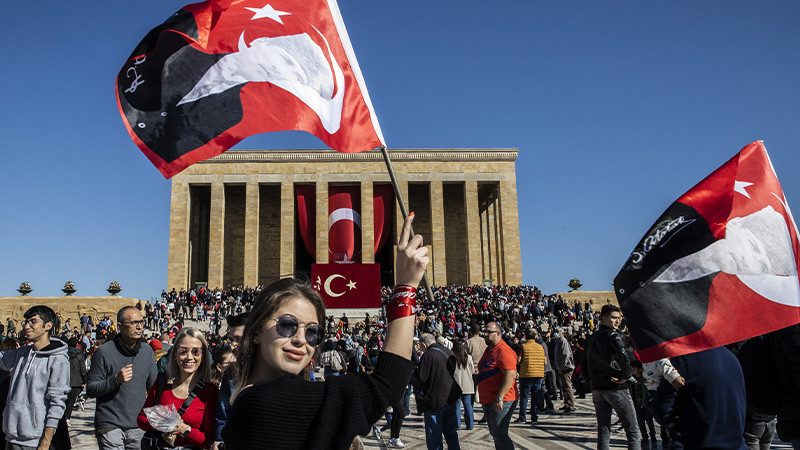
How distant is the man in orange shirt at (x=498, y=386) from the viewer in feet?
17.0

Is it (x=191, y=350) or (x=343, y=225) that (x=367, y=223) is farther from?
(x=191, y=350)

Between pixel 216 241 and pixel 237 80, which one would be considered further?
pixel 216 241

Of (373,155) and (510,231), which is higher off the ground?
(373,155)

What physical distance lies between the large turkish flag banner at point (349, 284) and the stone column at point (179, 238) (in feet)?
58.2

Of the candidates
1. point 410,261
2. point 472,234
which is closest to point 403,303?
point 410,261

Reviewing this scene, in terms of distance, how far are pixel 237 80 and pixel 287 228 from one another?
107ft

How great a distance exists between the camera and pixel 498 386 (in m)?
5.61

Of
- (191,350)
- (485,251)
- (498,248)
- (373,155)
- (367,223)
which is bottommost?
(191,350)

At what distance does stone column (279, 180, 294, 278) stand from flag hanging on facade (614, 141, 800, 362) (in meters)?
32.3

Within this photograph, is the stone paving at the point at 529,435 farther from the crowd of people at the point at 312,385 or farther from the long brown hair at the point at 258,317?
the long brown hair at the point at 258,317

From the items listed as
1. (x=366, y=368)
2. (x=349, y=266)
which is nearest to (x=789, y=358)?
(x=366, y=368)

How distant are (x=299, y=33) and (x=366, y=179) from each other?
32.8m

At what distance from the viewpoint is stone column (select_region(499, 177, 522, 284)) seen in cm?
3544

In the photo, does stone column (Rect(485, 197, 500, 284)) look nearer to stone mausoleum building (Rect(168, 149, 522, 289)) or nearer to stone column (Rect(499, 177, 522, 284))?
stone mausoleum building (Rect(168, 149, 522, 289))
